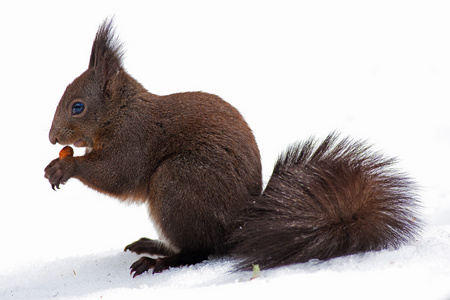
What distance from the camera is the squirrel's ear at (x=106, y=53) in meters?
2.64

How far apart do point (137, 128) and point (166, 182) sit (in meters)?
0.34

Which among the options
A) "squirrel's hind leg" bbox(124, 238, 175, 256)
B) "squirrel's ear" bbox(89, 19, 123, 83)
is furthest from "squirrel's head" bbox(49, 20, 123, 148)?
"squirrel's hind leg" bbox(124, 238, 175, 256)

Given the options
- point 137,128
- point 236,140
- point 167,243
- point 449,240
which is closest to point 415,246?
point 449,240

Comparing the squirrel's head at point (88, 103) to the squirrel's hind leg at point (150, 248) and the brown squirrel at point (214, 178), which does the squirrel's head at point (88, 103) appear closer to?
the brown squirrel at point (214, 178)

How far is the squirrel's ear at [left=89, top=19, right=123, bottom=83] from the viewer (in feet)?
8.65

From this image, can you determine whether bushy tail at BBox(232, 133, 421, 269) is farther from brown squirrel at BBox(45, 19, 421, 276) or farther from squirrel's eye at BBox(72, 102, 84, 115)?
squirrel's eye at BBox(72, 102, 84, 115)

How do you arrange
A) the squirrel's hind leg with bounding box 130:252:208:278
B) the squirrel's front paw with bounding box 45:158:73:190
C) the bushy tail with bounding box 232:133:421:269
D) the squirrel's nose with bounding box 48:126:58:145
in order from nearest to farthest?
1. the bushy tail with bounding box 232:133:421:269
2. the squirrel's hind leg with bounding box 130:252:208:278
3. the squirrel's front paw with bounding box 45:158:73:190
4. the squirrel's nose with bounding box 48:126:58:145

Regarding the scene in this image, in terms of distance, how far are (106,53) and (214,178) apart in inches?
34.0

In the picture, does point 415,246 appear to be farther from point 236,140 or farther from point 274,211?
point 236,140

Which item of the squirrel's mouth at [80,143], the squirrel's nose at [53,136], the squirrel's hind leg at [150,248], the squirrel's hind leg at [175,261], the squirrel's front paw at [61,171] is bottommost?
the squirrel's hind leg at [175,261]

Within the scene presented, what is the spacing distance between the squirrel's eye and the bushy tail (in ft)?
3.09

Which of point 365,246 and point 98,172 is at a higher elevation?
point 98,172

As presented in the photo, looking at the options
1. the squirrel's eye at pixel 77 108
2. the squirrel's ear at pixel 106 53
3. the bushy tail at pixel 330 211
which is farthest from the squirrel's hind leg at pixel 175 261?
the squirrel's ear at pixel 106 53

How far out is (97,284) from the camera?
2305 mm
